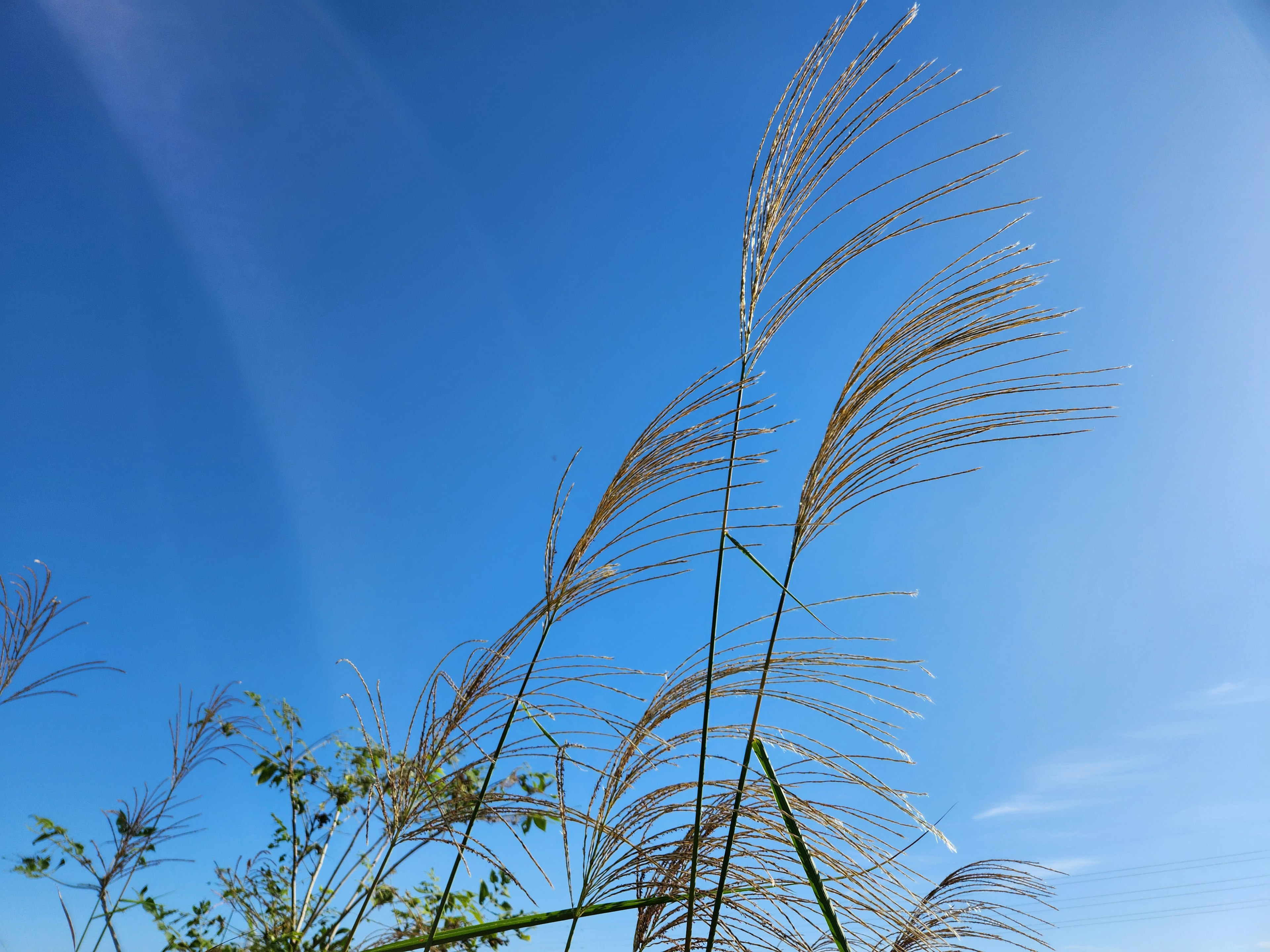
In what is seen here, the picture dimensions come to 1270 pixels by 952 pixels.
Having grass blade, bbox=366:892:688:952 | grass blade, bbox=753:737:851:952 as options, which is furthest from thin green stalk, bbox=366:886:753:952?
grass blade, bbox=753:737:851:952

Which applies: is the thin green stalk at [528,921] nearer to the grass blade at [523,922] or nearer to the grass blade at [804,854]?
the grass blade at [523,922]

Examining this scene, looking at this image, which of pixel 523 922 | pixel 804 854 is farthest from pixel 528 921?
pixel 804 854

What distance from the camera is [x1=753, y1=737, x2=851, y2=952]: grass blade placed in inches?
28.9

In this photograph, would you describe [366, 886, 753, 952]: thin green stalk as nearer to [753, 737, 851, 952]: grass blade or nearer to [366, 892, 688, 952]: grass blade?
[366, 892, 688, 952]: grass blade

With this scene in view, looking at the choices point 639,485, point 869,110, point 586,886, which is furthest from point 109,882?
point 869,110

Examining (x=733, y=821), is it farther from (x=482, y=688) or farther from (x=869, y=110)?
(x=869, y=110)

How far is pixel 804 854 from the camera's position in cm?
81

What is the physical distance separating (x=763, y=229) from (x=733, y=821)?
0.81 m

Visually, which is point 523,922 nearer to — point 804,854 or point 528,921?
point 528,921

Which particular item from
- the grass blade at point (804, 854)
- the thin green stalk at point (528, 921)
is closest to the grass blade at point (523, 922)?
the thin green stalk at point (528, 921)

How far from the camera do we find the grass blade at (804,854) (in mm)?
733

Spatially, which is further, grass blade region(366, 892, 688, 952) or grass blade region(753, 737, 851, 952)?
grass blade region(366, 892, 688, 952)

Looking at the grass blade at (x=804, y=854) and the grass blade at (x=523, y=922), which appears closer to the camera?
the grass blade at (x=804, y=854)

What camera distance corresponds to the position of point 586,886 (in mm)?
1069
